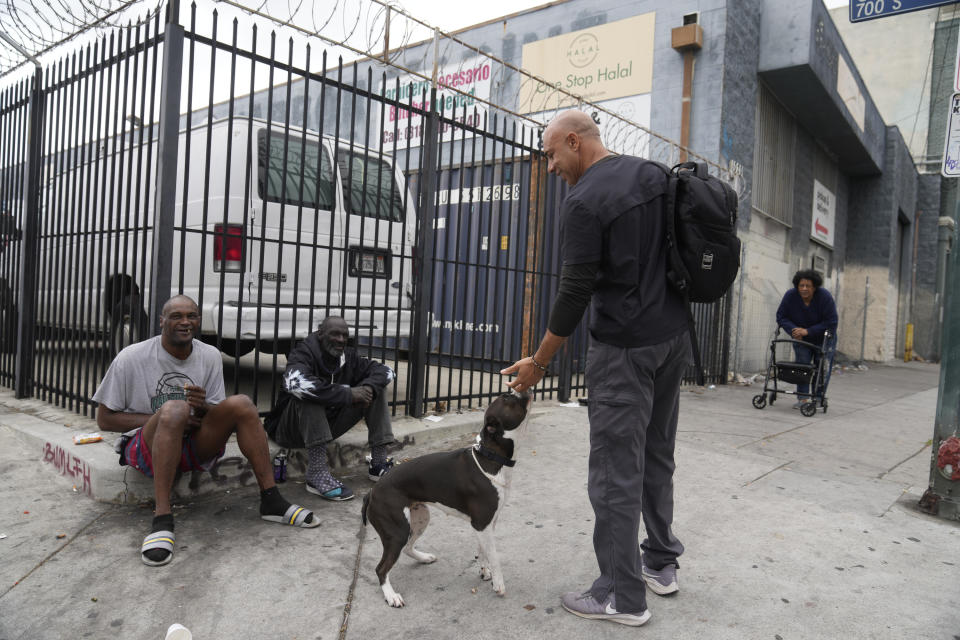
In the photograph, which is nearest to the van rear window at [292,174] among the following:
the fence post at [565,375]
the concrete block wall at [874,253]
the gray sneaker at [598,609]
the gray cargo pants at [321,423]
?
the gray cargo pants at [321,423]

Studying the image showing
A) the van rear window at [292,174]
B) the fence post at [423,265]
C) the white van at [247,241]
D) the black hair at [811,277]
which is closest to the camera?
the white van at [247,241]

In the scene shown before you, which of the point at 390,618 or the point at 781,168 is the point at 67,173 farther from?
the point at 781,168

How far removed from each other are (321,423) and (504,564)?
4.70ft

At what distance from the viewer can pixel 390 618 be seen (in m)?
2.39

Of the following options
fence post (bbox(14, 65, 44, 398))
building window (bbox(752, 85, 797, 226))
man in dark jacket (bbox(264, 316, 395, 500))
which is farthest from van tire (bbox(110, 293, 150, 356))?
building window (bbox(752, 85, 797, 226))

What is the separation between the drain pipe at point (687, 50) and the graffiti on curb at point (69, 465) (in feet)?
28.2

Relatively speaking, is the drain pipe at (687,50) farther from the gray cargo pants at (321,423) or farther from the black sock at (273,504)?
the black sock at (273,504)

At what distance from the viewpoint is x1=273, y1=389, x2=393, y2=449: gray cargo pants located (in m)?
3.70

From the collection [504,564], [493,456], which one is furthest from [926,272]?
[493,456]

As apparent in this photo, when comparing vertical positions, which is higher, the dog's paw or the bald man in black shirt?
the bald man in black shirt

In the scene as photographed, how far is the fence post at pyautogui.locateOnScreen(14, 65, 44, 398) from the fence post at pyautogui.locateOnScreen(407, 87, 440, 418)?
3045 millimetres

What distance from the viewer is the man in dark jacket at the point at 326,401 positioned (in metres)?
3.64

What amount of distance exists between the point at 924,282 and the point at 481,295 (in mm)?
19862

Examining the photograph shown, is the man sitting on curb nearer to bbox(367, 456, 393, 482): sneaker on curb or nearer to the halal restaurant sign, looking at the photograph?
bbox(367, 456, 393, 482): sneaker on curb
